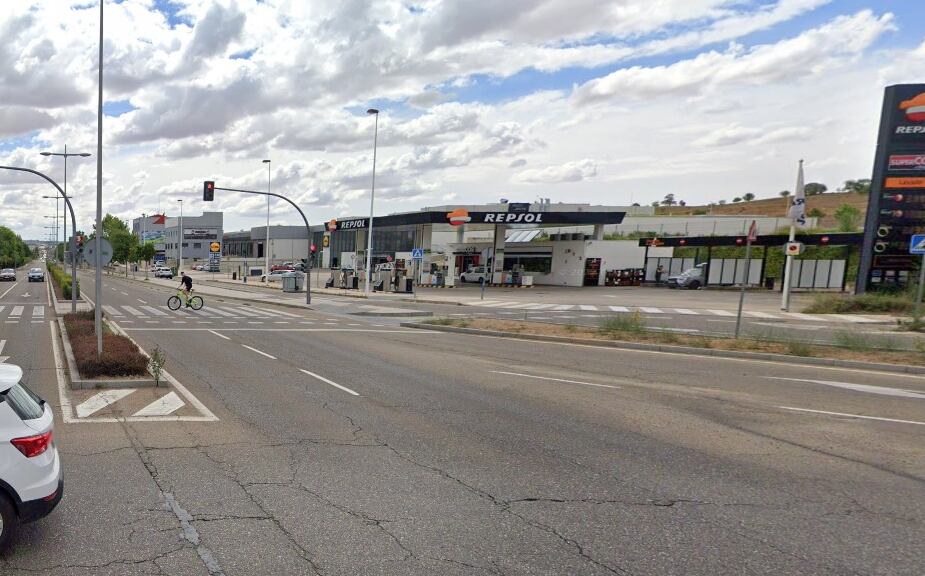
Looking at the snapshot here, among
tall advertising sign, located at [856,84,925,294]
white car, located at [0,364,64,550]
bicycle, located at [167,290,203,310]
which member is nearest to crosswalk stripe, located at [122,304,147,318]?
bicycle, located at [167,290,203,310]

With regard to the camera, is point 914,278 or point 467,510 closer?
point 467,510

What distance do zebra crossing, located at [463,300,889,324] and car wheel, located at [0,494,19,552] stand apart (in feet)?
70.5

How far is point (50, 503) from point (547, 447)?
4857 mm

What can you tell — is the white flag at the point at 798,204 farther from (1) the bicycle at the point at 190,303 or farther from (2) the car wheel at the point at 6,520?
(1) the bicycle at the point at 190,303

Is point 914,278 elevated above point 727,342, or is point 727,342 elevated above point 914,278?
point 914,278

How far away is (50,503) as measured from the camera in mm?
4008

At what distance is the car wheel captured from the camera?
380cm

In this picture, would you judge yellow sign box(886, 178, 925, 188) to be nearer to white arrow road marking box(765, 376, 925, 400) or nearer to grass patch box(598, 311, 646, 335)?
grass patch box(598, 311, 646, 335)

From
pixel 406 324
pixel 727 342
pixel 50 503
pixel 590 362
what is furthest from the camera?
pixel 406 324

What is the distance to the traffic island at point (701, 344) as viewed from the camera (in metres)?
12.4

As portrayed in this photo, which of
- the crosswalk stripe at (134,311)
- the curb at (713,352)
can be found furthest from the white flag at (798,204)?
the crosswalk stripe at (134,311)

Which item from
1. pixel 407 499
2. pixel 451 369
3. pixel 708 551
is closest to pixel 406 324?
pixel 451 369

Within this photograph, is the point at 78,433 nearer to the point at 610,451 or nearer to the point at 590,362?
the point at 610,451

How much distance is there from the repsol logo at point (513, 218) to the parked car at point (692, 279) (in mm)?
12175
